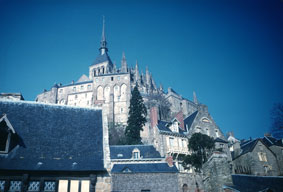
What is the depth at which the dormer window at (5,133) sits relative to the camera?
13922mm

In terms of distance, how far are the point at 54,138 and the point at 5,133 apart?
281 centimetres

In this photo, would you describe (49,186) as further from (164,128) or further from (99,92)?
(99,92)

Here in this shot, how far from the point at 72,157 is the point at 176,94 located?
73.9 meters

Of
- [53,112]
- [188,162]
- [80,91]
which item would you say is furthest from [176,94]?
[53,112]

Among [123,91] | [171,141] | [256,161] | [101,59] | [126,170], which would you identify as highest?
[101,59]

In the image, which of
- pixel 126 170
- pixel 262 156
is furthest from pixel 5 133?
pixel 262 156

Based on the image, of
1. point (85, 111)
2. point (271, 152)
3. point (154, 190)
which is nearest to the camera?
point (85, 111)

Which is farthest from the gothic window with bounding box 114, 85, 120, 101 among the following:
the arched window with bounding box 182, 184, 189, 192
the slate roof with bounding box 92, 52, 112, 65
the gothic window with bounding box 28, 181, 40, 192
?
the gothic window with bounding box 28, 181, 40, 192

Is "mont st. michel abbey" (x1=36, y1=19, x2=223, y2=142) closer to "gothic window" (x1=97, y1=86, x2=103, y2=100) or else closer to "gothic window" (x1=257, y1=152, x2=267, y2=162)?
"gothic window" (x1=97, y1=86, x2=103, y2=100)

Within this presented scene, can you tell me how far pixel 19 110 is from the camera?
16.6 meters

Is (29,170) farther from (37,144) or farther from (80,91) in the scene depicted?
(80,91)

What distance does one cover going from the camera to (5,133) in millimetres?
14211

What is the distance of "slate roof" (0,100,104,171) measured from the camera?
1366 cm

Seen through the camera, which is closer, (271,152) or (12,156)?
(12,156)
